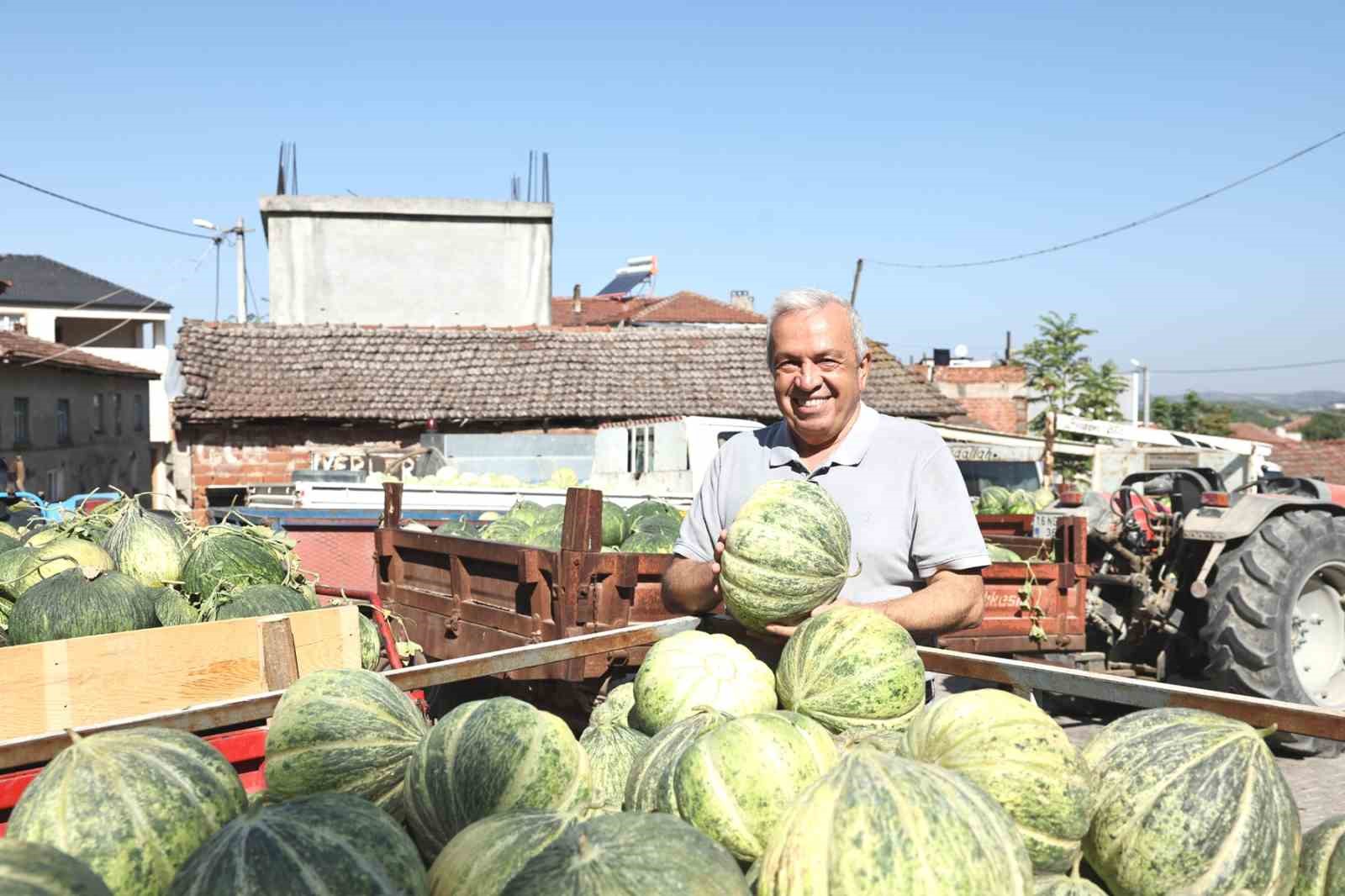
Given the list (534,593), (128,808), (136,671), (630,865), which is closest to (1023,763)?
(630,865)

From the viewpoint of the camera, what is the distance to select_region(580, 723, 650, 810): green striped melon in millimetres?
2602

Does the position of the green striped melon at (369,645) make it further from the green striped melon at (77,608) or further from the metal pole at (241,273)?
the metal pole at (241,273)

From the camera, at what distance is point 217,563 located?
4.60 meters

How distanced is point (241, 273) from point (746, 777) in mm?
27543

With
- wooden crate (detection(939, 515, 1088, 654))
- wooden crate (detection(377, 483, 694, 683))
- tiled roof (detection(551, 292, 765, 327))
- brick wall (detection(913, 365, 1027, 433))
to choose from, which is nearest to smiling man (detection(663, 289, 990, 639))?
wooden crate (detection(377, 483, 694, 683))

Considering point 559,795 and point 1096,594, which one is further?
point 1096,594

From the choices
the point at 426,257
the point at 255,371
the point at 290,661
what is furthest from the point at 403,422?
the point at 290,661

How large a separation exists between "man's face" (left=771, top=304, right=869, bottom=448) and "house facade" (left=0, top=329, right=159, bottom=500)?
2062cm

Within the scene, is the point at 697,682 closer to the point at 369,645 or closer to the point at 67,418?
the point at 369,645

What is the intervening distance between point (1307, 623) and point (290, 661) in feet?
24.4

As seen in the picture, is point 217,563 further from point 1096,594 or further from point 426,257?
point 426,257

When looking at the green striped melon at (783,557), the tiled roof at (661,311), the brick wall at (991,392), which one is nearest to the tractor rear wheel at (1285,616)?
the green striped melon at (783,557)

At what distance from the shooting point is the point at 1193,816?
2.01 metres

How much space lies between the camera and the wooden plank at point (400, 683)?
245 cm
